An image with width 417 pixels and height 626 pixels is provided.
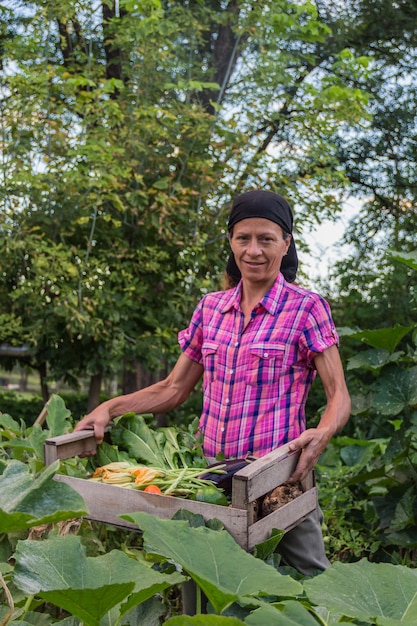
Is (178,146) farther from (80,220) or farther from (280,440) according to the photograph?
(280,440)

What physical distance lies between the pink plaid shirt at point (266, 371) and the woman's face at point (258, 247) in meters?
0.07

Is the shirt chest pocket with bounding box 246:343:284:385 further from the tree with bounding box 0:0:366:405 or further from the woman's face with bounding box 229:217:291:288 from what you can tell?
the tree with bounding box 0:0:366:405

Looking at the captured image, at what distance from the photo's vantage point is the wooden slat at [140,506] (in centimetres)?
176

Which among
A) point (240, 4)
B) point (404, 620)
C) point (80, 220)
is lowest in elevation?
point (404, 620)

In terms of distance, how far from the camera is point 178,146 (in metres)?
6.52

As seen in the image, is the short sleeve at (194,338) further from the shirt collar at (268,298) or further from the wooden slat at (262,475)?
the wooden slat at (262,475)

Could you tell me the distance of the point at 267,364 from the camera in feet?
8.20

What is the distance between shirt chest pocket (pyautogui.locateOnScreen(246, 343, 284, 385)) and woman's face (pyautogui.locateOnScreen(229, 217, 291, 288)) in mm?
233

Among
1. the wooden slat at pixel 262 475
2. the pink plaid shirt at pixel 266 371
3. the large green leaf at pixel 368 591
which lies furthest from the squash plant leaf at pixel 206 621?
the pink plaid shirt at pixel 266 371

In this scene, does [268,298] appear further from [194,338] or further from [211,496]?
[211,496]

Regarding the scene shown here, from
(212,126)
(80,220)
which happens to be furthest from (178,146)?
(80,220)

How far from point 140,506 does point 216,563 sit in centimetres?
98

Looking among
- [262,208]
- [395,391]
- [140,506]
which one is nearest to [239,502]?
[140,506]

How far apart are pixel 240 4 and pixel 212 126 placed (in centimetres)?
143
